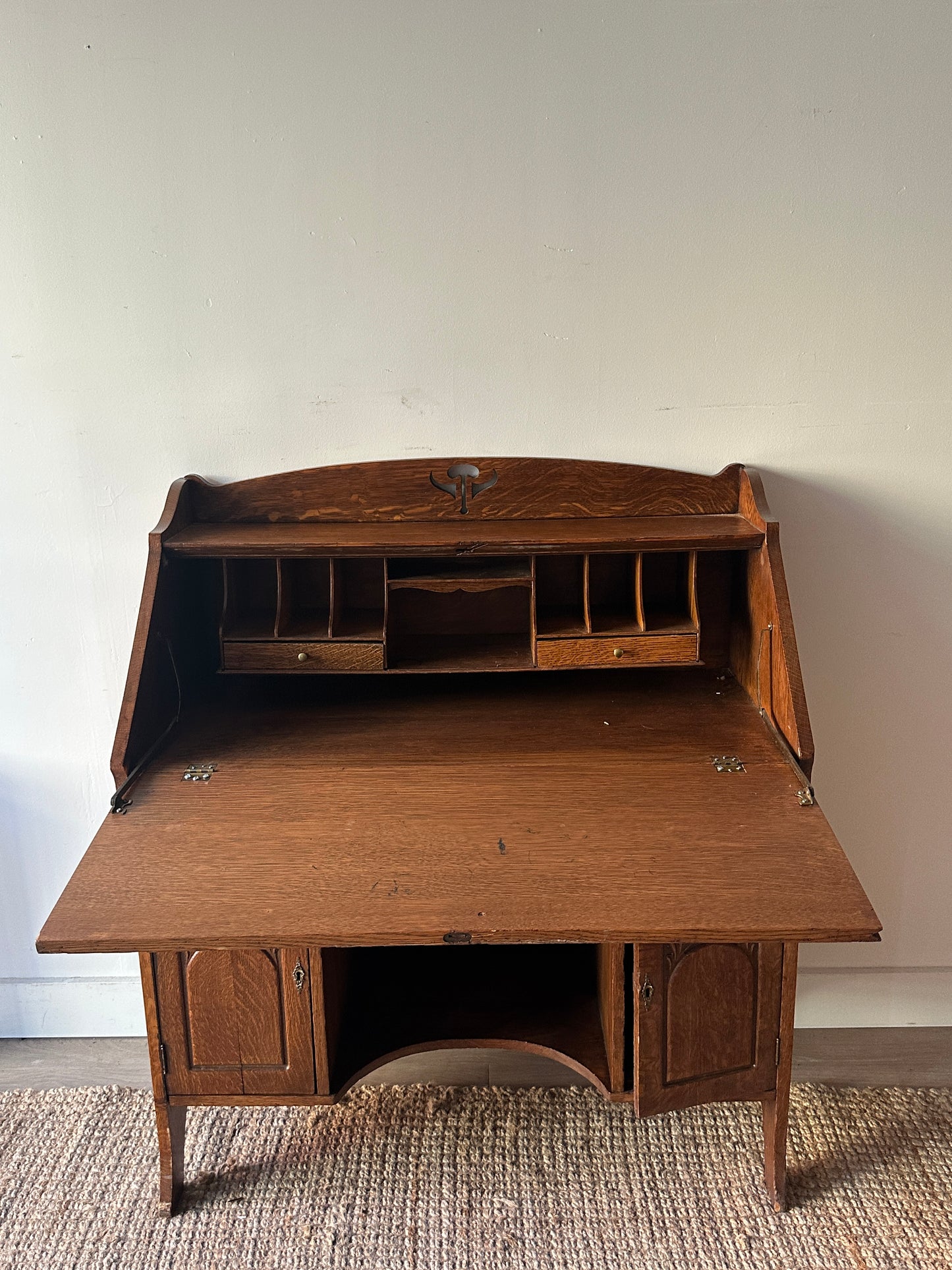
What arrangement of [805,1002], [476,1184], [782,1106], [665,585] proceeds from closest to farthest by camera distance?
[782,1106] → [476,1184] → [665,585] → [805,1002]

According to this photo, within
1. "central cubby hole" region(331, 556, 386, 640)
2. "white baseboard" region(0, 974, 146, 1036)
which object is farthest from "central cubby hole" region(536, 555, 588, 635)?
"white baseboard" region(0, 974, 146, 1036)

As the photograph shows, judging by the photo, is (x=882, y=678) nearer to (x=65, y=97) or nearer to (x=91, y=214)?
(x=91, y=214)

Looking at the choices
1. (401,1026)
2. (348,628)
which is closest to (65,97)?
(348,628)

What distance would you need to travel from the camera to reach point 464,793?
1.60 meters

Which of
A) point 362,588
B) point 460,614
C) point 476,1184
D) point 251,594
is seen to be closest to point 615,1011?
point 476,1184

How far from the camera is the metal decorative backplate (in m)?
1.93

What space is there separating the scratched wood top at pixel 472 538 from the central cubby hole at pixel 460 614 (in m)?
0.07

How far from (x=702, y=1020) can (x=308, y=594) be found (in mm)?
Answer: 1050

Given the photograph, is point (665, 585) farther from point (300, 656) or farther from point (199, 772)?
point (199, 772)

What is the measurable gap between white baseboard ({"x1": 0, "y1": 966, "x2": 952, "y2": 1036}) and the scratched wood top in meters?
1.09

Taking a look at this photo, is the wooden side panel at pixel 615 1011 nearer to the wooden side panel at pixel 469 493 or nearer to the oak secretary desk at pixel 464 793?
the oak secretary desk at pixel 464 793

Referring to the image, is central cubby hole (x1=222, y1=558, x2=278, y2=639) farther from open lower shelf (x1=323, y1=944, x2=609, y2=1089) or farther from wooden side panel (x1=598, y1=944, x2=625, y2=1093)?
wooden side panel (x1=598, y1=944, x2=625, y2=1093)

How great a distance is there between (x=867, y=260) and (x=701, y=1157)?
1.72 m

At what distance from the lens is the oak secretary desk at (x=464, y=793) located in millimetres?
1370
